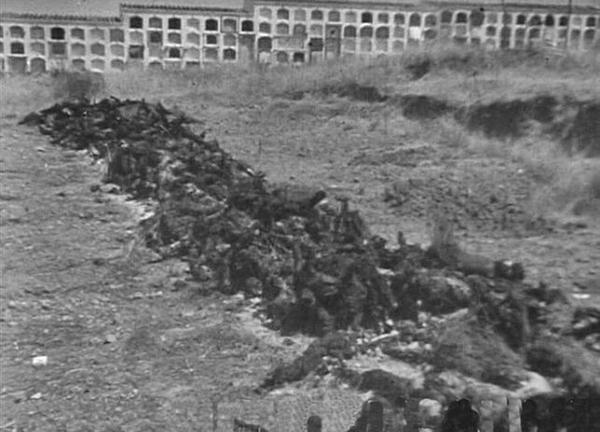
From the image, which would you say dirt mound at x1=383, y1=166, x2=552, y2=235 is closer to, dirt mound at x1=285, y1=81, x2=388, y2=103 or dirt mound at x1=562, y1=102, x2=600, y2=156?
dirt mound at x1=562, y1=102, x2=600, y2=156

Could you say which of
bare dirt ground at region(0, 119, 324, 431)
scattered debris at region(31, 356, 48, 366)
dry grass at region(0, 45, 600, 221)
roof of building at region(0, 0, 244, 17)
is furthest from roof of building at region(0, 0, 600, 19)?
scattered debris at region(31, 356, 48, 366)

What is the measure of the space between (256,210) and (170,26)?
22.4 inches

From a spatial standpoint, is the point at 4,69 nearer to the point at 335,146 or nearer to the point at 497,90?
the point at 335,146

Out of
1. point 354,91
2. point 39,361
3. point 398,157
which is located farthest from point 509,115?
point 39,361

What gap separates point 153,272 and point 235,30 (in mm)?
708

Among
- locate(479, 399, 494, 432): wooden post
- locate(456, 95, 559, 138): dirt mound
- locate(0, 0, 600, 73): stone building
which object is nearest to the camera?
locate(479, 399, 494, 432): wooden post

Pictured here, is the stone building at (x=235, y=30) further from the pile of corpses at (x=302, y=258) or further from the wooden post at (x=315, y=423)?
the wooden post at (x=315, y=423)

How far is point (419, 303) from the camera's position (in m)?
2.04

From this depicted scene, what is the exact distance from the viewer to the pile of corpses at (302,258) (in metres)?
1.99

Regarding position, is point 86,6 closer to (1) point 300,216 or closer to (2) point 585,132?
(1) point 300,216

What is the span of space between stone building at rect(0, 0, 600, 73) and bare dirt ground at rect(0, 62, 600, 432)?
6.0 inches

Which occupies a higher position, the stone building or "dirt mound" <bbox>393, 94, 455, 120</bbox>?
the stone building

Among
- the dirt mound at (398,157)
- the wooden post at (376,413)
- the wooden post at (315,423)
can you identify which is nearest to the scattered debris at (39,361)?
the wooden post at (315,423)

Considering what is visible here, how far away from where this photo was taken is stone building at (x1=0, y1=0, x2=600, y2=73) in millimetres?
2203
